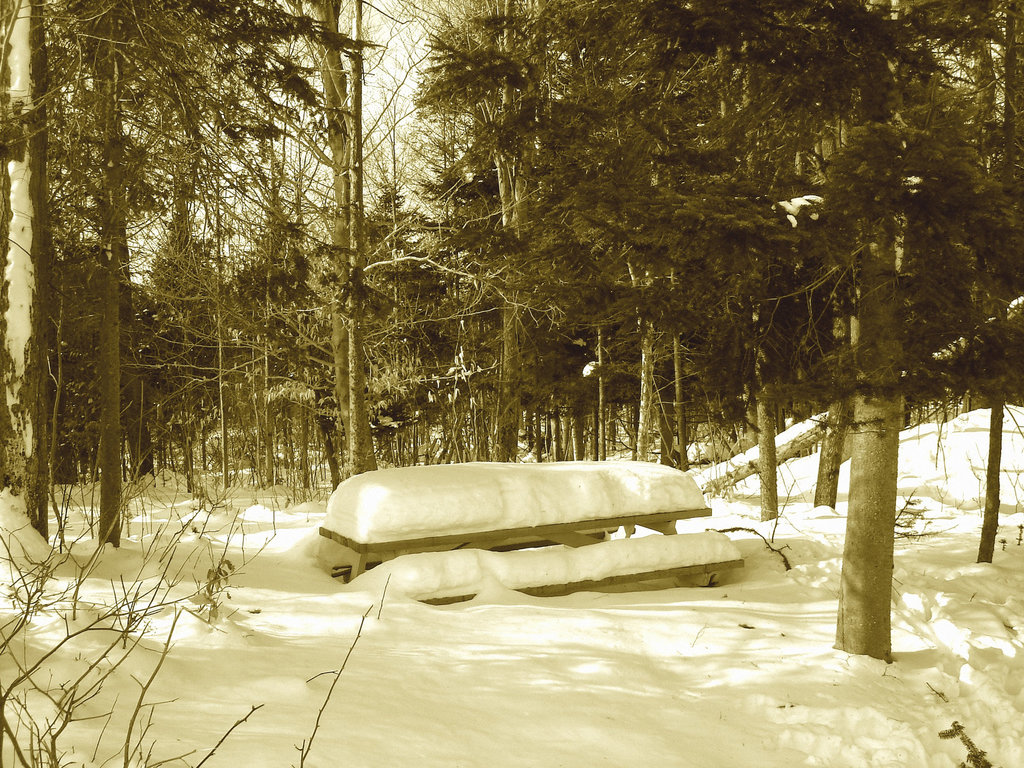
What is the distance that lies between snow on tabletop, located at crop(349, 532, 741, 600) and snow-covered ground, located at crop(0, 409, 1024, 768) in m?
0.17

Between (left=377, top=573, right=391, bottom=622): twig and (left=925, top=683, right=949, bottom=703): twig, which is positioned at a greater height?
(left=377, top=573, right=391, bottom=622): twig

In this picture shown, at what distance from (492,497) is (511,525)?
0.30m

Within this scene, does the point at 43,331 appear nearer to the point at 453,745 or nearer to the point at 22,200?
the point at 22,200

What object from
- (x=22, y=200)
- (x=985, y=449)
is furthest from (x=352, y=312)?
(x=985, y=449)

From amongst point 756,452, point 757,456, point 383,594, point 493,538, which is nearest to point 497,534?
point 493,538

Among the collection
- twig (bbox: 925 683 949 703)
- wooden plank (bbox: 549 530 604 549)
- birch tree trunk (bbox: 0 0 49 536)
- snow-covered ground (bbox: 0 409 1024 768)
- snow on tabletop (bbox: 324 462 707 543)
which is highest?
birch tree trunk (bbox: 0 0 49 536)

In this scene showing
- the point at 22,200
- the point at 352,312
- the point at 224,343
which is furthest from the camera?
the point at 224,343

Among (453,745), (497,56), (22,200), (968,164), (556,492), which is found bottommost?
(453,745)

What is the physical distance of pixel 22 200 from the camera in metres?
5.49

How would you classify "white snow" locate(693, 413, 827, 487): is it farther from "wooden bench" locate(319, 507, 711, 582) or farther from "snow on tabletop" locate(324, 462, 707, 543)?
"snow on tabletop" locate(324, 462, 707, 543)

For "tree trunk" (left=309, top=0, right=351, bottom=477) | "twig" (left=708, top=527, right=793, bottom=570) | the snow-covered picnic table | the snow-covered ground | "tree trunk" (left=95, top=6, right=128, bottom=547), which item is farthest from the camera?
"tree trunk" (left=309, top=0, right=351, bottom=477)

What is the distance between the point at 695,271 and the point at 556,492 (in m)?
2.32

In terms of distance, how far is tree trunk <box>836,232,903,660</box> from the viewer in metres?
4.78

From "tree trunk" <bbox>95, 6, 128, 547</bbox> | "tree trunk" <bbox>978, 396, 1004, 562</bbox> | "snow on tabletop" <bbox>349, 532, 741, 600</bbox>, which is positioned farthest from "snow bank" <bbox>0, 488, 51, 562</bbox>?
"tree trunk" <bbox>978, 396, 1004, 562</bbox>
